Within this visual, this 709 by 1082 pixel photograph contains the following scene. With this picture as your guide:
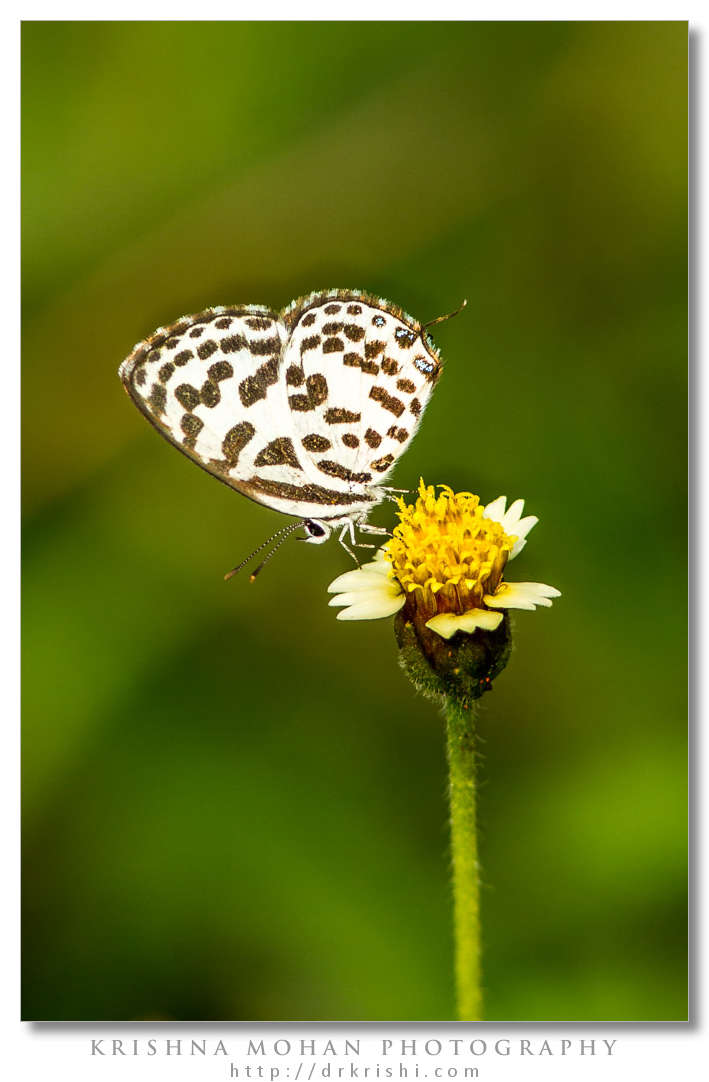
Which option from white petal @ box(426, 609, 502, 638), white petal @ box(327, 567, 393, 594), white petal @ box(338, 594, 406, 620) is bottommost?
white petal @ box(426, 609, 502, 638)

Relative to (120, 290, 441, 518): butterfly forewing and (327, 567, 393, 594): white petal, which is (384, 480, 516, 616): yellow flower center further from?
(120, 290, 441, 518): butterfly forewing

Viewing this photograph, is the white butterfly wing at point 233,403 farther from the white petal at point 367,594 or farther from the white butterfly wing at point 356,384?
the white petal at point 367,594

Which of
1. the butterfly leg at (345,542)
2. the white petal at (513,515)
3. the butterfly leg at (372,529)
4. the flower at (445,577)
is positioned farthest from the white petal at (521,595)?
the butterfly leg at (345,542)

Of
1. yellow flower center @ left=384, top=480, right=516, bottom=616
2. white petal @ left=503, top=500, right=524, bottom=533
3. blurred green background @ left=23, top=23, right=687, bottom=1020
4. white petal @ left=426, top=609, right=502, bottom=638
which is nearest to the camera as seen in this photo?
white petal @ left=426, top=609, right=502, bottom=638

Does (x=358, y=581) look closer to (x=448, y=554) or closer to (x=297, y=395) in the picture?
(x=448, y=554)

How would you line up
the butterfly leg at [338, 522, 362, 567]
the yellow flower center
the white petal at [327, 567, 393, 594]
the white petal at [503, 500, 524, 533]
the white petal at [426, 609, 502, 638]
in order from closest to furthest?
1. the white petal at [426, 609, 502, 638]
2. the yellow flower center
3. the white petal at [327, 567, 393, 594]
4. the white petal at [503, 500, 524, 533]
5. the butterfly leg at [338, 522, 362, 567]

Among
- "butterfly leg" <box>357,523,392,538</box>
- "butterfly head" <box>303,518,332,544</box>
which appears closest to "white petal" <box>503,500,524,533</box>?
"butterfly leg" <box>357,523,392,538</box>
